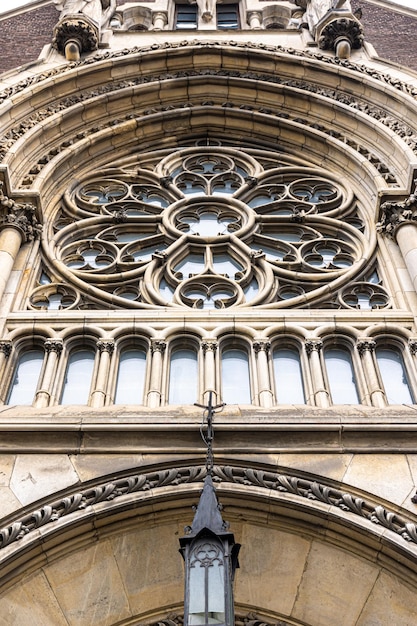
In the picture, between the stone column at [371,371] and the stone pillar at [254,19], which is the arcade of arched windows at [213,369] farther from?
the stone pillar at [254,19]

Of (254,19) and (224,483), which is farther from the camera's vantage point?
(254,19)

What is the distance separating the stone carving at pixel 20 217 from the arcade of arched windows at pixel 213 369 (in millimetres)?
2626

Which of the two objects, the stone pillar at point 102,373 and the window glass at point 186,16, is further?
the window glass at point 186,16

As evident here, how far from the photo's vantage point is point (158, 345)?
37.4 feet

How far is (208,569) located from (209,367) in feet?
14.4

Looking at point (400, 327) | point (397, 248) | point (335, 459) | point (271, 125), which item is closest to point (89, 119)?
point (271, 125)

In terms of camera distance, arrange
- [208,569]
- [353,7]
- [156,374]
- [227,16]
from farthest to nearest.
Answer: [227,16] → [353,7] → [156,374] → [208,569]

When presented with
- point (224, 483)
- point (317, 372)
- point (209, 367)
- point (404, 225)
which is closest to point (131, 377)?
point (209, 367)

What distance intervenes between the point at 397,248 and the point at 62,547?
752 centimetres

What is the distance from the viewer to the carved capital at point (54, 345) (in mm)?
11359

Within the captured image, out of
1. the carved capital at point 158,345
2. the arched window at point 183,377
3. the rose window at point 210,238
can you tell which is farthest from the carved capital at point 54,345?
the arched window at point 183,377

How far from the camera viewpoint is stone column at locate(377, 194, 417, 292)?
12812mm

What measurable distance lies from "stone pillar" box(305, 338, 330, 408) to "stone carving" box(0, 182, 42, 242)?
5157mm

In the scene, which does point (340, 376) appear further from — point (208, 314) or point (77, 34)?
point (77, 34)
